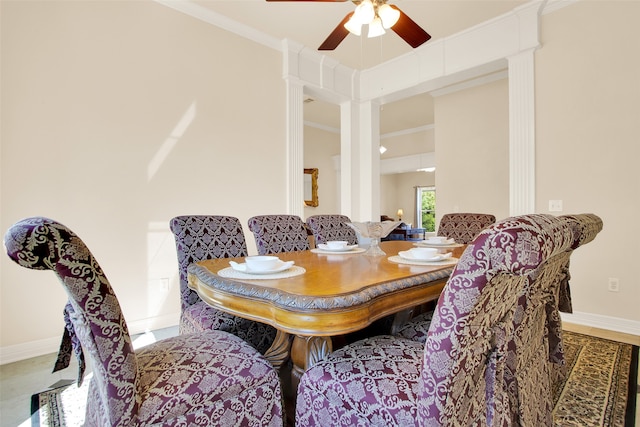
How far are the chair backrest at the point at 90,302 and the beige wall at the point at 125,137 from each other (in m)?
1.95

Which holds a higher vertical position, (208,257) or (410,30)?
(410,30)

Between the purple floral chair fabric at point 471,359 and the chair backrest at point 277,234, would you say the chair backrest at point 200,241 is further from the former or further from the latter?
the purple floral chair fabric at point 471,359

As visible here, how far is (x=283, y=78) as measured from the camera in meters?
→ 3.81

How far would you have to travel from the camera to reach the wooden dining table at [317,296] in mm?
942

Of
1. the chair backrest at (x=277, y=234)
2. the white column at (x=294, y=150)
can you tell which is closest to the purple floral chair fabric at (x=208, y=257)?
the chair backrest at (x=277, y=234)

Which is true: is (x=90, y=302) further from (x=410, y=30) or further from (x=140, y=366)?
(x=410, y=30)

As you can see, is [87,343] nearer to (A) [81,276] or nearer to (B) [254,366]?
(A) [81,276]

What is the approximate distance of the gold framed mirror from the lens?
6.91m

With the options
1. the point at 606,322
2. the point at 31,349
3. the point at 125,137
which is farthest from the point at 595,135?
the point at 31,349

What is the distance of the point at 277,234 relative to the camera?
7.37 ft

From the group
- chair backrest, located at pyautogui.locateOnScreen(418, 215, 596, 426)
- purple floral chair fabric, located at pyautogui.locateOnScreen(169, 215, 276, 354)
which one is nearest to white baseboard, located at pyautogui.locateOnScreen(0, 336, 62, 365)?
purple floral chair fabric, located at pyautogui.locateOnScreen(169, 215, 276, 354)

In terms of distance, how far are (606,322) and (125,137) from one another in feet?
13.8

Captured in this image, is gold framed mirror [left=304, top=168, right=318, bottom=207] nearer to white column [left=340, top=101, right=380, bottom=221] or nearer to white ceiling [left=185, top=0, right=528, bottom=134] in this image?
white column [left=340, top=101, right=380, bottom=221]

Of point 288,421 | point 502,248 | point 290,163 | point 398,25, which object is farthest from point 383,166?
point 502,248
